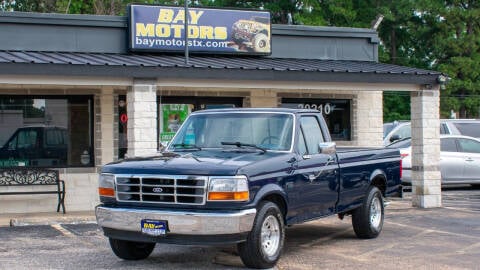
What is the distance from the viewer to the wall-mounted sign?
49.7 ft

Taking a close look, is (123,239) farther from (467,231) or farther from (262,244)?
(467,231)

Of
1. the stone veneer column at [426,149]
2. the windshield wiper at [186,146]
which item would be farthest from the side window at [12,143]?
the stone veneer column at [426,149]

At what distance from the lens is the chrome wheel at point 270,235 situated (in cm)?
824

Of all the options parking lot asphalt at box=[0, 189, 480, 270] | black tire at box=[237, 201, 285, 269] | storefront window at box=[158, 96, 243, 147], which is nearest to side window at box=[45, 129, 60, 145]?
parking lot asphalt at box=[0, 189, 480, 270]

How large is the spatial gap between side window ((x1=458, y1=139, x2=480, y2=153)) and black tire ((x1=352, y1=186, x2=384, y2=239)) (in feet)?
29.7

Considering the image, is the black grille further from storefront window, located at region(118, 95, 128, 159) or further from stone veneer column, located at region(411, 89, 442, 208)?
stone veneer column, located at region(411, 89, 442, 208)

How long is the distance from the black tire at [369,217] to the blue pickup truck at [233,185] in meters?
0.22

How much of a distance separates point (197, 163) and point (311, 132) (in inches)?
89.0

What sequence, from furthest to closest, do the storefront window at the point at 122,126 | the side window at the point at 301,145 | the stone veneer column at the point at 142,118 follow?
the storefront window at the point at 122,126 → the stone veneer column at the point at 142,118 → the side window at the point at 301,145

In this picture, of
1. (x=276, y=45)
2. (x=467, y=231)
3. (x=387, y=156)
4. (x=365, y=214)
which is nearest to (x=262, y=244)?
(x=365, y=214)

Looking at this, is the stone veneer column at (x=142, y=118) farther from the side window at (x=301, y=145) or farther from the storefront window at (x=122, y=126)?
the side window at (x=301, y=145)

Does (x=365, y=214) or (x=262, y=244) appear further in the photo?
(x=365, y=214)

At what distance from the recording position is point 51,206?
47.9 ft

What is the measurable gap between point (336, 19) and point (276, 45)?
26513 mm
